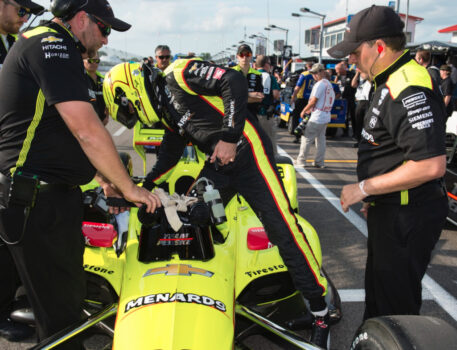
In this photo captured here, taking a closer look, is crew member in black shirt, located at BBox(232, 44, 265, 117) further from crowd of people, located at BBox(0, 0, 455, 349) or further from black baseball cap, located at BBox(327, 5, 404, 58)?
black baseball cap, located at BBox(327, 5, 404, 58)

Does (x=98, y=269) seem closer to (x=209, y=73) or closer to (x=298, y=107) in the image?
(x=209, y=73)

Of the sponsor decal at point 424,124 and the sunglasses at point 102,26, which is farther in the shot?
the sunglasses at point 102,26

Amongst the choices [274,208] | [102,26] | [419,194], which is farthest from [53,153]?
[419,194]

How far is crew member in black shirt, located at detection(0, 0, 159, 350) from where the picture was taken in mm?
1821

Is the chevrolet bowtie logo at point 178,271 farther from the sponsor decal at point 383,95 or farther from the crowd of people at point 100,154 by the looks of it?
the sponsor decal at point 383,95

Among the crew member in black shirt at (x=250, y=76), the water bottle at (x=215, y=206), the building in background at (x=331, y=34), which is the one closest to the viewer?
the water bottle at (x=215, y=206)

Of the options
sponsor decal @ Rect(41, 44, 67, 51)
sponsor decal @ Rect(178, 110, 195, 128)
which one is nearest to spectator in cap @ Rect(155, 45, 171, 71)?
sponsor decal @ Rect(178, 110, 195, 128)

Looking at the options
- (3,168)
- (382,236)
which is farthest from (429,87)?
(3,168)

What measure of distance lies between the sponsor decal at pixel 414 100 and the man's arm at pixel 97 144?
1235mm

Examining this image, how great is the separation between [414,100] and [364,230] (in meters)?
3.25

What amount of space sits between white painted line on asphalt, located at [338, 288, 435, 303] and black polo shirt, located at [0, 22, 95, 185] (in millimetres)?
2414

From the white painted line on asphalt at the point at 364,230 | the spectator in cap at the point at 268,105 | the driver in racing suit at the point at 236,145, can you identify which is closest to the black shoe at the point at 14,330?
the driver in racing suit at the point at 236,145

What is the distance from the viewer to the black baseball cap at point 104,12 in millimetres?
1984

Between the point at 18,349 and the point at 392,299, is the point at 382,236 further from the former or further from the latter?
the point at 18,349
